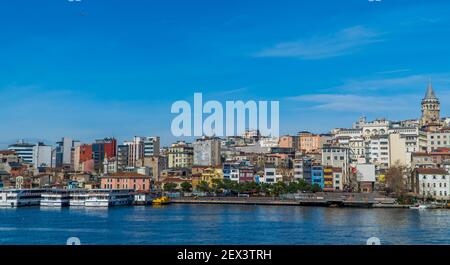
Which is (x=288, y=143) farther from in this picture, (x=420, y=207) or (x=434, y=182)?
(x=420, y=207)

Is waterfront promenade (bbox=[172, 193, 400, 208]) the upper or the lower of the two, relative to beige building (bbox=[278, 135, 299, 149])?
lower

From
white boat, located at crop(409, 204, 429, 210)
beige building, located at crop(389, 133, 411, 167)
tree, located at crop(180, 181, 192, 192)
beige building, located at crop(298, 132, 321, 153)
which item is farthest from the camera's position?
beige building, located at crop(298, 132, 321, 153)

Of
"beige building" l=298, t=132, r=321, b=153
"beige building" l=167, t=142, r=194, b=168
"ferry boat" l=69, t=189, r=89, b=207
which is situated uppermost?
"beige building" l=298, t=132, r=321, b=153

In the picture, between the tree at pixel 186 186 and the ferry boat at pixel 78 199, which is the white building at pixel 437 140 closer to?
the tree at pixel 186 186

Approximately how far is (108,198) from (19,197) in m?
1.89

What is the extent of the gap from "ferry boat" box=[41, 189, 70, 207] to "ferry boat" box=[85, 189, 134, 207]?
58 cm

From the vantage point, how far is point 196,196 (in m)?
12.7

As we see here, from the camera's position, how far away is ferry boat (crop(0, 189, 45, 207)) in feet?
35.5

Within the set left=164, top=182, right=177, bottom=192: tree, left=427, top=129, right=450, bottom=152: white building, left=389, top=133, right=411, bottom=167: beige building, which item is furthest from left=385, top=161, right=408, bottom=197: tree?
left=164, top=182, right=177, bottom=192: tree

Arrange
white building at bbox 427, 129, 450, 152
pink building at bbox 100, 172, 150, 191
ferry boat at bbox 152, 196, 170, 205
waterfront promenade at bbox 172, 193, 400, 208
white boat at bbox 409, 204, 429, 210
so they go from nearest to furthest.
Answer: white boat at bbox 409, 204, 429, 210, waterfront promenade at bbox 172, 193, 400, 208, ferry boat at bbox 152, 196, 170, 205, pink building at bbox 100, 172, 150, 191, white building at bbox 427, 129, 450, 152

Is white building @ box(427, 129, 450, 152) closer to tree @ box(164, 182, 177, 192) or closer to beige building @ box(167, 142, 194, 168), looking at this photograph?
beige building @ box(167, 142, 194, 168)

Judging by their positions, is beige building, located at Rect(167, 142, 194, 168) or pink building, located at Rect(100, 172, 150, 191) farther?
beige building, located at Rect(167, 142, 194, 168)

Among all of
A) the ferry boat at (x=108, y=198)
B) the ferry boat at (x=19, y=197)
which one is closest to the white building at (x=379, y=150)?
the ferry boat at (x=108, y=198)
